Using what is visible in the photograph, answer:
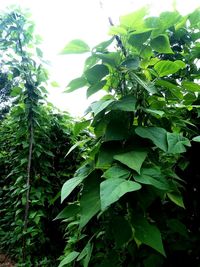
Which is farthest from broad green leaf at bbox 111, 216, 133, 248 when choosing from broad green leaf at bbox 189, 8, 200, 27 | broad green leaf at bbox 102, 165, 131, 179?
broad green leaf at bbox 189, 8, 200, 27

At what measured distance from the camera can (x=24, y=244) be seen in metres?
2.42

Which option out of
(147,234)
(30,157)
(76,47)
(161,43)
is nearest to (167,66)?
(161,43)

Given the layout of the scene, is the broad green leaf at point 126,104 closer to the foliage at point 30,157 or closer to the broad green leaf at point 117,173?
the broad green leaf at point 117,173

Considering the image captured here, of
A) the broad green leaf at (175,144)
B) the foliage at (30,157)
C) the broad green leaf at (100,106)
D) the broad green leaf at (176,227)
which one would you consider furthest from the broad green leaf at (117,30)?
the foliage at (30,157)

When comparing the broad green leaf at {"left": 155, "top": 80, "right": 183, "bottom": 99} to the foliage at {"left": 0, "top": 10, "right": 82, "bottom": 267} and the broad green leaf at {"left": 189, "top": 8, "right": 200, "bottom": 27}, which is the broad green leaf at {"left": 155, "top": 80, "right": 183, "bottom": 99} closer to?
the broad green leaf at {"left": 189, "top": 8, "right": 200, "bottom": 27}

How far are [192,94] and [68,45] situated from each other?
44 cm

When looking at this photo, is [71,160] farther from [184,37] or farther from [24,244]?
[184,37]

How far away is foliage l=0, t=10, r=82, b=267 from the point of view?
2506 millimetres

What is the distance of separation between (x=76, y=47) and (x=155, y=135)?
34 cm

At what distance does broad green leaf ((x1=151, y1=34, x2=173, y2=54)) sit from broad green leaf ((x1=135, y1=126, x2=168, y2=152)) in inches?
10.1

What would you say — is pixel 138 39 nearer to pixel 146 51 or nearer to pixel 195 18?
pixel 146 51

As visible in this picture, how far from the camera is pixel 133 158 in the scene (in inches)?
27.1

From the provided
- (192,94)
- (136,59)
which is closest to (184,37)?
(192,94)

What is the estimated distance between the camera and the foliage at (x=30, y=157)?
251 centimetres
